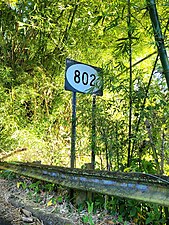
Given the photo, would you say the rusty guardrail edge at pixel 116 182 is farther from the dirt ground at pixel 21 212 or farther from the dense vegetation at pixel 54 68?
the dense vegetation at pixel 54 68

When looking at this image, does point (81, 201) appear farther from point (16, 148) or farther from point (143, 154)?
point (16, 148)

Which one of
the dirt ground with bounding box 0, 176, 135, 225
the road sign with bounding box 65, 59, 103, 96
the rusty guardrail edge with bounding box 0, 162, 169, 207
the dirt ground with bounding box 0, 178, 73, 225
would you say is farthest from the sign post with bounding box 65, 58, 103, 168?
the dirt ground with bounding box 0, 178, 73, 225

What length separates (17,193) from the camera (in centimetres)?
262

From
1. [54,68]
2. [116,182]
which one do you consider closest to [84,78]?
[116,182]

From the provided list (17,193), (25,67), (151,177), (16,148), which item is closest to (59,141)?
(16,148)

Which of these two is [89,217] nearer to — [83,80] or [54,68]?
[83,80]

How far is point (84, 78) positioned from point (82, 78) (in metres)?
0.02

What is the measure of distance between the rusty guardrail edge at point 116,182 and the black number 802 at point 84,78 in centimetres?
80

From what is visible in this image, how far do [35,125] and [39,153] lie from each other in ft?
1.40

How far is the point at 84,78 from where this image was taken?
252 cm

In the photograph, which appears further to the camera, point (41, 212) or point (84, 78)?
point (84, 78)

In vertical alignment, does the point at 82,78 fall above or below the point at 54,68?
below

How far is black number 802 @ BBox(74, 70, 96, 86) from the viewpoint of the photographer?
2483 mm

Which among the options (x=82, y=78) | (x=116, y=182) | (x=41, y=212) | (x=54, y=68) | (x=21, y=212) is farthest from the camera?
(x=54, y=68)
